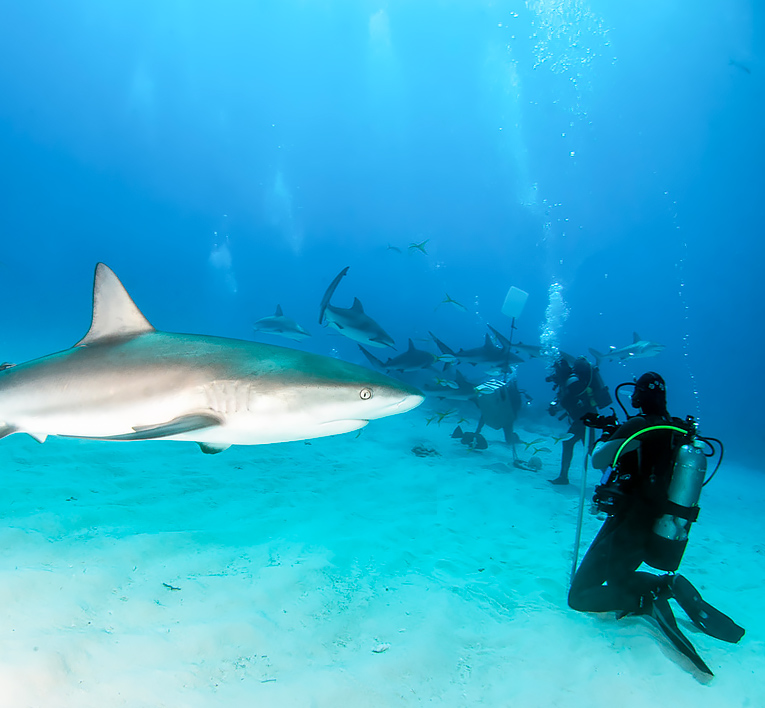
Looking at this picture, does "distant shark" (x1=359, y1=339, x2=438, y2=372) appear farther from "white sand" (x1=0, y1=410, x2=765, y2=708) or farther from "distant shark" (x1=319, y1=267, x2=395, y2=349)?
"white sand" (x1=0, y1=410, x2=765, y2=708)

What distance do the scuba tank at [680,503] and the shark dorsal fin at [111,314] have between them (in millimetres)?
3331

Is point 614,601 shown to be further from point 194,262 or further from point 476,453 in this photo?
point 194,262

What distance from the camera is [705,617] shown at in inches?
107

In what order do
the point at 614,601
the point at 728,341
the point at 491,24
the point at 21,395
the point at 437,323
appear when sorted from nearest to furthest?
the point at 21,395 < the point at 614,601 < the point at 491,24 < the point at 437,323 < the point at 728,341

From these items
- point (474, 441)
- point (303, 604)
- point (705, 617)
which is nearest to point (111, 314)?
point (303, 604)

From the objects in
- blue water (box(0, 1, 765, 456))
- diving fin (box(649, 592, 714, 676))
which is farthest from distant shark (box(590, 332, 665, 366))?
blue water (box(0, 1, 765, 456))

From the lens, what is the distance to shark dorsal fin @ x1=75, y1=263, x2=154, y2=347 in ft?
7.23

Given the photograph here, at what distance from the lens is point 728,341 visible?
8806 centimetres

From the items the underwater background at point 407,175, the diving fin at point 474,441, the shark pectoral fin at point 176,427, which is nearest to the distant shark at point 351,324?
the underwater background at point 407,175

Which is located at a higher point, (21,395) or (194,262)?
(194,262)

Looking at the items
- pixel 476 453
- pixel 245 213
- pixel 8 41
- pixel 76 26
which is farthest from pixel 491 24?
pixel 245 213

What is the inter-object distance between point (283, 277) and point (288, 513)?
12555 cm

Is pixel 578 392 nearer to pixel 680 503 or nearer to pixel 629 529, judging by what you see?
pixel 629 529

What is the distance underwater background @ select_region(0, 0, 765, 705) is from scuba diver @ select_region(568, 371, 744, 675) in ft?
10.9
